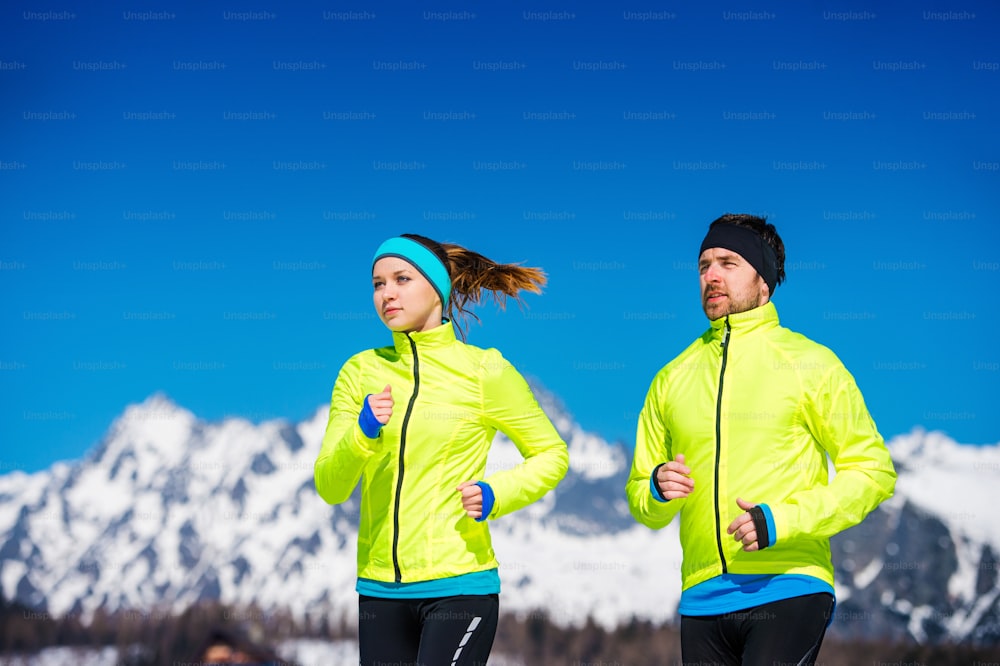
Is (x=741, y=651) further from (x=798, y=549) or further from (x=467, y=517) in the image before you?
(x=467, y=517)

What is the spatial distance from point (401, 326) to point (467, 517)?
1.23 meters

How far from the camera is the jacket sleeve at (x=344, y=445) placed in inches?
241

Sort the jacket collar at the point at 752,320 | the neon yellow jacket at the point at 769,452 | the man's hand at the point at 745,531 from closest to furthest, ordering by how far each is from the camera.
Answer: the man's hand at the point at 745,531
the neon yellow jacket at the point at 769,452
the jacket collar at the point at 752,320

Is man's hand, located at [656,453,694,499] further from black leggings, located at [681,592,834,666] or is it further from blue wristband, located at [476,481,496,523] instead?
blue wristband, located at [476,481,496,523]

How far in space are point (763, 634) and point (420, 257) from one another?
9.68ft

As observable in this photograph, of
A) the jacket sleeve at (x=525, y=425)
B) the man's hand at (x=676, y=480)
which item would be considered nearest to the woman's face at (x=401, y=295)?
the jacket sleeve at (x=525, y=425)

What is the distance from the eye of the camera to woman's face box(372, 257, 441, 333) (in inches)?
262

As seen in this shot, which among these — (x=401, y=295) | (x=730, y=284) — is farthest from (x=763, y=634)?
(x=401, y=295)

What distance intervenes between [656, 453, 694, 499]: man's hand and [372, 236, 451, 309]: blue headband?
1.96m

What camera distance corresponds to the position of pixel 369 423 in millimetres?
5969

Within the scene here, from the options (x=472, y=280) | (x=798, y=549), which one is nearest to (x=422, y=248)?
(x=472, y=280)

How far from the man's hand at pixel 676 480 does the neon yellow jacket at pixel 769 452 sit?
128mm

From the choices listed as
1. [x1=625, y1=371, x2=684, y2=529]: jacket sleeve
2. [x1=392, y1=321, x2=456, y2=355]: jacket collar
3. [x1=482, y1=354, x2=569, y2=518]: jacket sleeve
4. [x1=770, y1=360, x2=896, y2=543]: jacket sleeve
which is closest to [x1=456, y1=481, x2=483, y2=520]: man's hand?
[x1=482, y1=354, x2=569, y2=518]: jacket sleeve

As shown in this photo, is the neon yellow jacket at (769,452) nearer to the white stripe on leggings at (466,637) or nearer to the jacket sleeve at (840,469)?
the jacket sleeve at (840,469)
